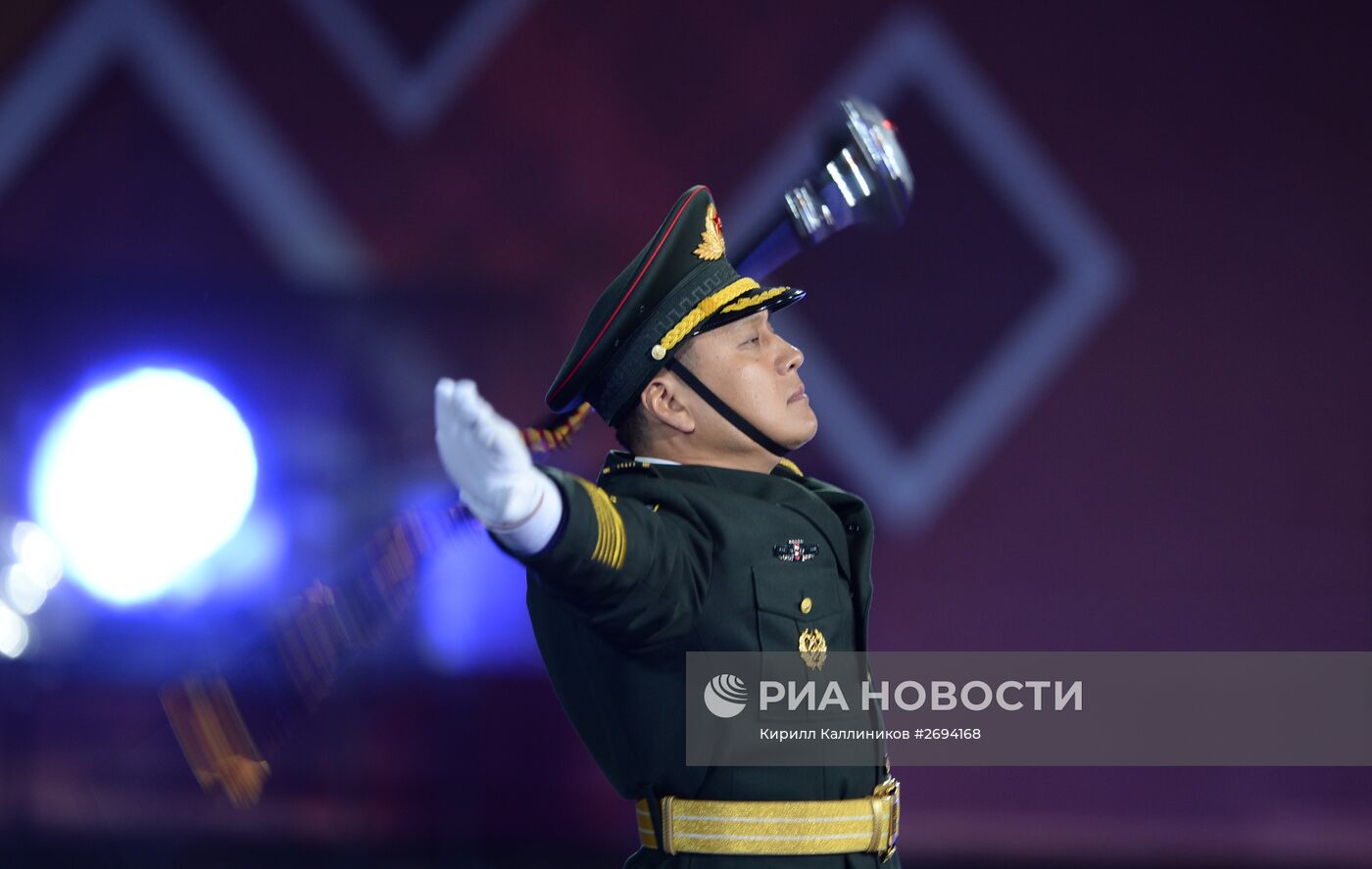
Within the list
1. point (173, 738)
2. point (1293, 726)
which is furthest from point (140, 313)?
point (1293, 726)

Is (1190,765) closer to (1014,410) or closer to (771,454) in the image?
(1014,410)

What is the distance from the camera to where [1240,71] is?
560 cm

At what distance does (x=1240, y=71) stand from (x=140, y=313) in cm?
447

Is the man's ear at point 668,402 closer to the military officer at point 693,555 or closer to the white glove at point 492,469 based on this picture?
the military officer at point 693,555

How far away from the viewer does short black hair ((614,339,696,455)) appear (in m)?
2.28

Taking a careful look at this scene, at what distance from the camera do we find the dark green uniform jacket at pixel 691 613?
1.89m

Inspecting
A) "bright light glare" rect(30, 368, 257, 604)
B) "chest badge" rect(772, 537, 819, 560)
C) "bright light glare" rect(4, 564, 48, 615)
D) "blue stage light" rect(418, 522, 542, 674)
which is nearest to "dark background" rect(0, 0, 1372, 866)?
"blue stage light" rect(418, 522, 542, 674)

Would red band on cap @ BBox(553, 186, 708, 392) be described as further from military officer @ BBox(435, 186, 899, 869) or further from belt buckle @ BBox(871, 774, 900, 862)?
belt buckle @ BBox(871, 774, 900, 862)

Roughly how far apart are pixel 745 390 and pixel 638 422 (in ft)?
0.65

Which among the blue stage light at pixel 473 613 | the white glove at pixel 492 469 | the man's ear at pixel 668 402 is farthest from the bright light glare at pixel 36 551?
the white glove at pixel 492 469

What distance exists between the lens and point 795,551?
216cm

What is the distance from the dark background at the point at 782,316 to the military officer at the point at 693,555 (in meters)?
3.13

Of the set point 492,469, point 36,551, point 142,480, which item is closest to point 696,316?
point 492,469

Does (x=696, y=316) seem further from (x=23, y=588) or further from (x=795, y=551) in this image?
(x=23, y=588)
